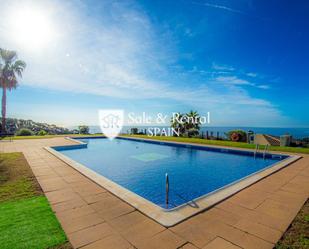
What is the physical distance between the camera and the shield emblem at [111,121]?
25.1 metres

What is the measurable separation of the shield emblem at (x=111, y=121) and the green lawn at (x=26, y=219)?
66.6 ft

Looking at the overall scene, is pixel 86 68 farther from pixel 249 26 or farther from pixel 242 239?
pixel 242 239

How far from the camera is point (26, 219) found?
3037 mm

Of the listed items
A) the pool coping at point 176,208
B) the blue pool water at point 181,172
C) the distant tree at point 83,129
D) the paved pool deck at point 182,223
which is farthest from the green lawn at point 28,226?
the distant tree at point 83,129

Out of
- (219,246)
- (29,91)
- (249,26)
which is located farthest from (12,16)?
(29,91)

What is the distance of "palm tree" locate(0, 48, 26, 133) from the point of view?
18609 mm

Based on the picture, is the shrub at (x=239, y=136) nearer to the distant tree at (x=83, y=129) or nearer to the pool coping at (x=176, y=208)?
the pool coping at (x=176, y=208)

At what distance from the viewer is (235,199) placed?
4098mm

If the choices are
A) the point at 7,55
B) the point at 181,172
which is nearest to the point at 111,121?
the point at 7,55

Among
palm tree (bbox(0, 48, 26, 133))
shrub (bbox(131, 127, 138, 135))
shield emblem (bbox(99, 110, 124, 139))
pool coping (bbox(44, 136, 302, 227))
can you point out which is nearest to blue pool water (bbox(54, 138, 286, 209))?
pool coping (bbox(44, 136, 302, 227))

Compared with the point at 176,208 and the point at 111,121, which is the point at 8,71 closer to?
the point at 111,121

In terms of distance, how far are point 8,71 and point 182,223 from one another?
24.2 metres

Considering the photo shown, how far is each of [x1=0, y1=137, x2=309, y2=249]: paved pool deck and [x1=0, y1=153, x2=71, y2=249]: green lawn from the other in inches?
6.8

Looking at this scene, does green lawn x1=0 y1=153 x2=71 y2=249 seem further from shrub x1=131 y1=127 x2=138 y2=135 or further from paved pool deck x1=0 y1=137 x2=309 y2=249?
shrub x1=131 y1=127 x2=138 y2=135
